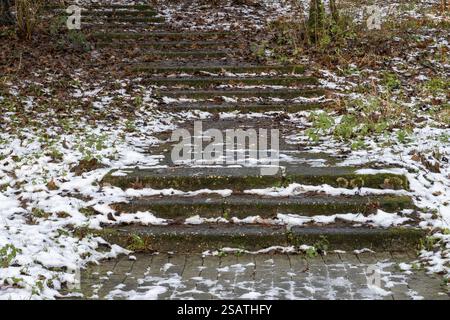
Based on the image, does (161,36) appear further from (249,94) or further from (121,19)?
(249,94)

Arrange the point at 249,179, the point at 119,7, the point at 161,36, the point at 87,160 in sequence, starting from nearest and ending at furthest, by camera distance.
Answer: the point at 249,179 < the point at 87,160 < the point at 161,36 < the point at 119,7

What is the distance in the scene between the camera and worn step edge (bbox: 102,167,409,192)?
652 centimetres

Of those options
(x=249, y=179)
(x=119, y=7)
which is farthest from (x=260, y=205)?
(x=119, y=7)

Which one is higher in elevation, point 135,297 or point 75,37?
point 75,37

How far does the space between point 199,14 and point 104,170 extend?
9.21 metres

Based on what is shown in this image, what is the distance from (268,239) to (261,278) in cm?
75

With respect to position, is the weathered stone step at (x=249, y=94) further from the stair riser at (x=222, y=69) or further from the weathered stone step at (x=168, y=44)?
the weathered stone step at (x=168, y=44)

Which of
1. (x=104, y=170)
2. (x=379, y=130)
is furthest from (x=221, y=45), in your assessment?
(x=104, y=170)

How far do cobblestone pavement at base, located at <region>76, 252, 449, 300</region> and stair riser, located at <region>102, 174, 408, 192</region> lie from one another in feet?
3.61

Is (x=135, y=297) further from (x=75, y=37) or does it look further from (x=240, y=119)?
(x=75, y=37)

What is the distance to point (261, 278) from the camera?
5.12m

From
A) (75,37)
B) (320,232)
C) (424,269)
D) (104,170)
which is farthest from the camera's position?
(75,37)

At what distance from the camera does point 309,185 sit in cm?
657

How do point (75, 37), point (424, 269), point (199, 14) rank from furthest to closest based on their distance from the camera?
point (199, 14) → point (75, 37) → point (424, 269)
